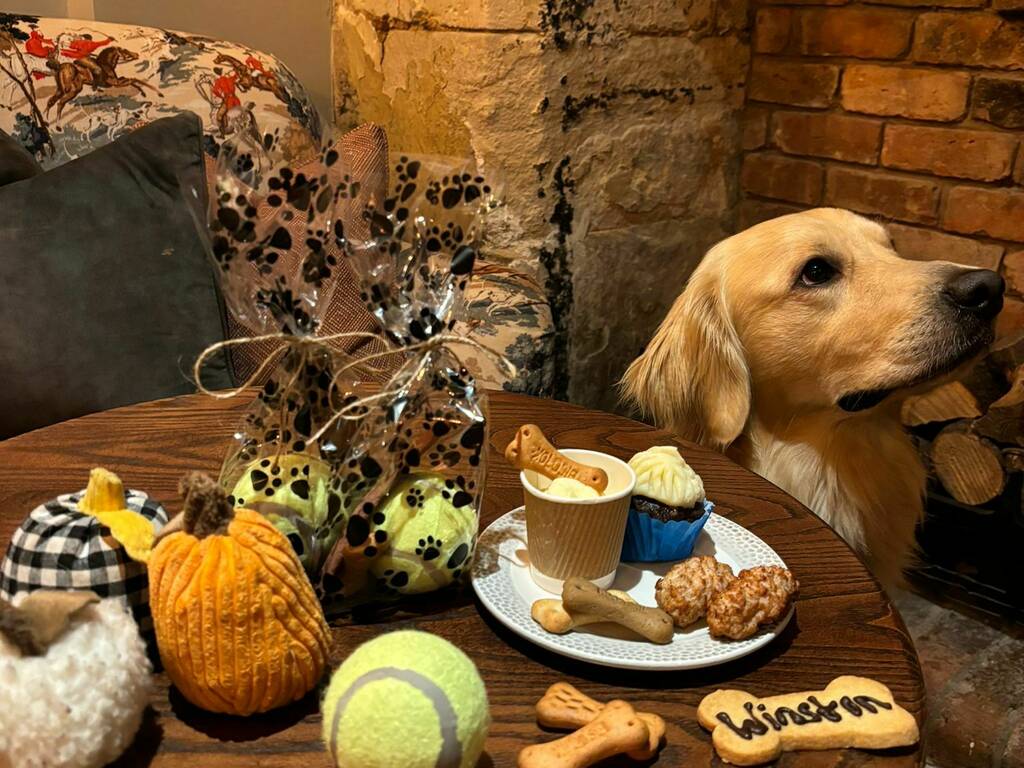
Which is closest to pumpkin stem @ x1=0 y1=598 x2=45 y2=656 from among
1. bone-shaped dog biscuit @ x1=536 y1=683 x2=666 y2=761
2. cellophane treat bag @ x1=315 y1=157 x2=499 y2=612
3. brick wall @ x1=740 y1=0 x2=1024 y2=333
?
cellophane treat bag @ x1=315 y1=157 x2=499 y2=612

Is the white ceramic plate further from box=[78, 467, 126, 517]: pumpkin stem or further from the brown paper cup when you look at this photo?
box=[78, 467, 126, 517]: pumpkin stem

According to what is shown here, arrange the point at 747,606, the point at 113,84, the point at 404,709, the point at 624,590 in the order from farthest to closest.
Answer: the point at 113,84 → the point at 624,590 → the point at 747,606 → the point at 404,709

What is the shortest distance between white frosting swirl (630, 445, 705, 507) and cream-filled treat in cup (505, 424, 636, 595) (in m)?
0.03

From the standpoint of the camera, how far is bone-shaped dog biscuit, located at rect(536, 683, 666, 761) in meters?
0.65

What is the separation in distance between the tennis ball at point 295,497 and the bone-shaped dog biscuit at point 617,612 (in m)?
0.21

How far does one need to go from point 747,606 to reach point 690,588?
0.05 metres

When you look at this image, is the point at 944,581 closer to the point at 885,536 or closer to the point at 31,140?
the point at 885,536

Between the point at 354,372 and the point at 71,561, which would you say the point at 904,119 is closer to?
the point at 354,372

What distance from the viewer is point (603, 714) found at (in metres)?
0.65

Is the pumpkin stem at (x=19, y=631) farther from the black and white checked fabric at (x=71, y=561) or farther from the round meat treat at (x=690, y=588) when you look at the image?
the round meat treat at (x=690, y=588)

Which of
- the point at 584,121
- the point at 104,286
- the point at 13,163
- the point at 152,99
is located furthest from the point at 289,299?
the point at 584,121

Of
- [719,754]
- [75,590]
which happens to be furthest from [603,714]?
[75,590]

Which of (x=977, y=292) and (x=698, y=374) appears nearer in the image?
(x=977, y=292)

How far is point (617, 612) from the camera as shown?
76 cm
